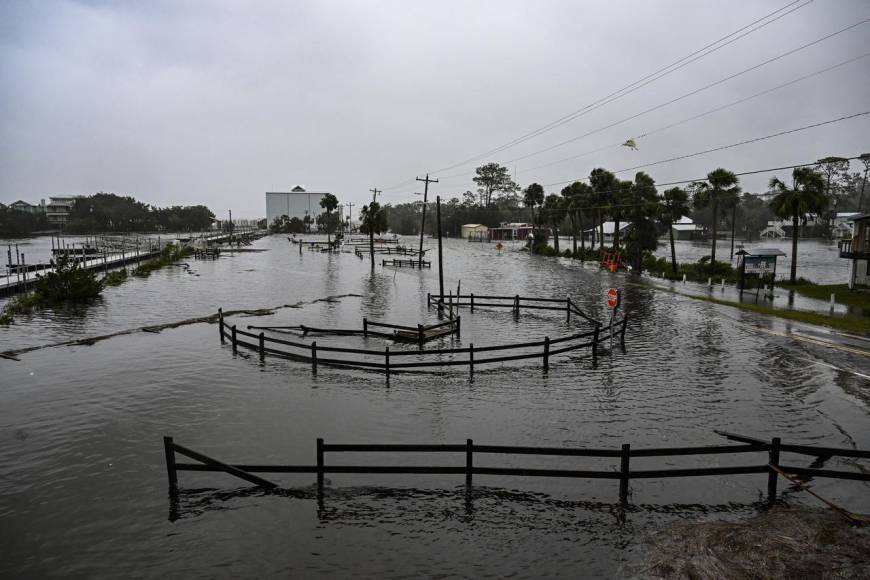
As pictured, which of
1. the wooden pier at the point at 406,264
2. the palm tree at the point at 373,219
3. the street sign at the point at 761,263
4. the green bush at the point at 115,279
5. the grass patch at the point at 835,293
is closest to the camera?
the grass patch at the point at 835,293

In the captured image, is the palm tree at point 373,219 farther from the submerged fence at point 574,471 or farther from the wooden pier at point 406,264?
the submerged fence at point 574,471

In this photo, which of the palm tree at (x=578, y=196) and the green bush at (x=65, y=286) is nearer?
the green bush at (x=65, y=286)

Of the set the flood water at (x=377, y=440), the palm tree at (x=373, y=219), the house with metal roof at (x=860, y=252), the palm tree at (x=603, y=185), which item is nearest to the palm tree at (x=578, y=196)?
the palm tree at (x=603, y=185)

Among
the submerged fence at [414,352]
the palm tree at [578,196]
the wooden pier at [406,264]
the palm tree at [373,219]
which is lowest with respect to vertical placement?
the submerged fence at [414,352]

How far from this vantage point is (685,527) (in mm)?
10719

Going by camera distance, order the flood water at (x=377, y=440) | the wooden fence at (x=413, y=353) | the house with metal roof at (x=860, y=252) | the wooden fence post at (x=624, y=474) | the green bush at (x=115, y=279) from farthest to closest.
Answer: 1. the green bush at (x=115, y=279)
2. the house with metal roof at (x=860, y=252)
3. the wooden fence at (x=413, y=353)
4. the wooden fence post at (x=624, y=474)
5. the flood water at (x=377, y=440)

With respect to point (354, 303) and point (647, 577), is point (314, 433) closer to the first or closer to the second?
point (647, 577)

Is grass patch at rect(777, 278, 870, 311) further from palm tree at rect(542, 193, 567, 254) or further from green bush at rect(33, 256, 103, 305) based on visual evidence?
green bush at rect(33, 256, 103, 305)

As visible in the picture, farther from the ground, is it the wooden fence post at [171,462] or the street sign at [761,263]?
the street sign at [761,263]

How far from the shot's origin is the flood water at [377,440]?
33.9 ft

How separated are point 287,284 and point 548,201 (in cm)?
7843

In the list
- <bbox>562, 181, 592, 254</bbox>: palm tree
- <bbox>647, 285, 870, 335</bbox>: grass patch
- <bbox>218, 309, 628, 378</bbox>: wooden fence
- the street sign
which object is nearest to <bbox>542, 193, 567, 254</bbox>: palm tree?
<bbox>562, 181, 592, 254</bbox>: palm tree

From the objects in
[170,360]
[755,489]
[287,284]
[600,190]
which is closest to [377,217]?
[287,284]

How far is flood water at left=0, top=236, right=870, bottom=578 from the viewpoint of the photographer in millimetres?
10344
